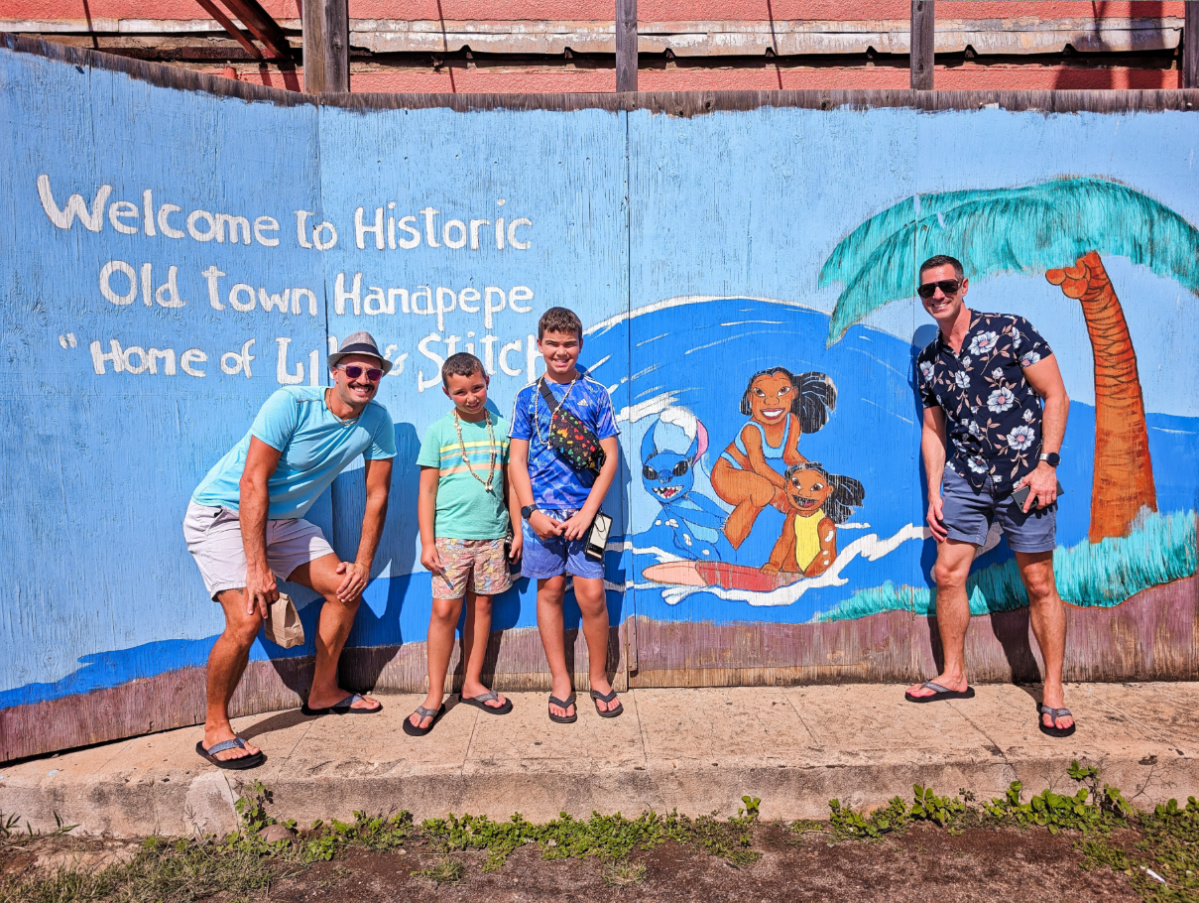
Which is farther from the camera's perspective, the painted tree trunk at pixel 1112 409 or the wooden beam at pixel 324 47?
the painted tree trunk at pixel 1112 409

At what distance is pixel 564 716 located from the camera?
11.5 feet

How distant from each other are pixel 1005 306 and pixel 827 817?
272 centimetres

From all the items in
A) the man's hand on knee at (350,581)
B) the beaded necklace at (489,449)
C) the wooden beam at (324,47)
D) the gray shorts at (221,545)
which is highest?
the wooden beam at (324,47)

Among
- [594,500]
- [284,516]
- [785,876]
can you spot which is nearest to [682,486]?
[594,500]

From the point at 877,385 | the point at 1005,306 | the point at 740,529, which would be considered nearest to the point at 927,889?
the point at 740,529

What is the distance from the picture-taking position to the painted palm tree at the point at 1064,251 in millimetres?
3855

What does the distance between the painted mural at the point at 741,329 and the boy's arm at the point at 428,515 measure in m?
0.43

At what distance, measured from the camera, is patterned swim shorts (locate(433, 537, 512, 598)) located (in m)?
3.51

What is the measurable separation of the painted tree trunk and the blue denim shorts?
276 cm

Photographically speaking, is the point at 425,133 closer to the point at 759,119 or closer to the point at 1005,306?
the point at 759,119

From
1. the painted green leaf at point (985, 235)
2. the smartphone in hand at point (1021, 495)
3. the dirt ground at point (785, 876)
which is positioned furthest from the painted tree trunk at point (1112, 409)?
the dirt ground at point (785, 876)

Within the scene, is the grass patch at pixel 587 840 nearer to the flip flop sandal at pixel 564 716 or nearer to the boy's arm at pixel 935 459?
the flip flop sandal at pixel 564 716

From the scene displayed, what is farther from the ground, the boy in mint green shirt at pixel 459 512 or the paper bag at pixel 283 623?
the boy in mint green shirt at pixel 459 512

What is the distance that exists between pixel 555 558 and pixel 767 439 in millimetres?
1307
